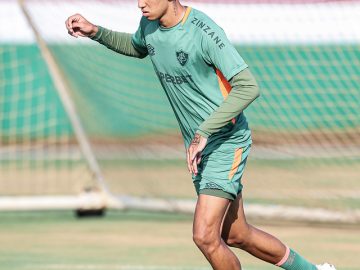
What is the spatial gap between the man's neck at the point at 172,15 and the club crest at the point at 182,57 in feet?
0.61

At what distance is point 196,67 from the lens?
639 centimetres

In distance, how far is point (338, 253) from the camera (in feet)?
30.4

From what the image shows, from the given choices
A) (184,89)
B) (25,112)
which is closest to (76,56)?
(184,89)

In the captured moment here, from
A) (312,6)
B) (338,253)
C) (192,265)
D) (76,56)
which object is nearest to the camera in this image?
(192,265)

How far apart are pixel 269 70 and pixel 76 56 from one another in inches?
83.6

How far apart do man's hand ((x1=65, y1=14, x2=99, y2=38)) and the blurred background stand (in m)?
2.89

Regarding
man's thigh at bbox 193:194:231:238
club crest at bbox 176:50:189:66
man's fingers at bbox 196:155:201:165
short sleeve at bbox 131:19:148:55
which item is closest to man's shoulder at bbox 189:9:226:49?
club crest at bbox 176:50:189:66

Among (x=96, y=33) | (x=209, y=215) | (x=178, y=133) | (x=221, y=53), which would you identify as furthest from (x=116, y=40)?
(x=178, y=133)

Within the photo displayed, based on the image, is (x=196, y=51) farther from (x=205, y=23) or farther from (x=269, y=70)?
(x=269, y=70)

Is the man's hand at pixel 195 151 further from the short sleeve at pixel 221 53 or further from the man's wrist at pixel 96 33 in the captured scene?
the man's wrist at pixel 96 33

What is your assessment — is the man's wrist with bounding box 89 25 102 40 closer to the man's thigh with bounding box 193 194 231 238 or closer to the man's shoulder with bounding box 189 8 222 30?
the man's shoulder with bounding box 189 8 222 30

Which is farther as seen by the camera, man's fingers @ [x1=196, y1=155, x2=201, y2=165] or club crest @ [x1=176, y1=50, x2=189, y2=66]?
club crest @ [x1=176, y1=50, x2=189, y2=66]

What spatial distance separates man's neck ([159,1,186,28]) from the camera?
645 cm

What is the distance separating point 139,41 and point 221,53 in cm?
84
